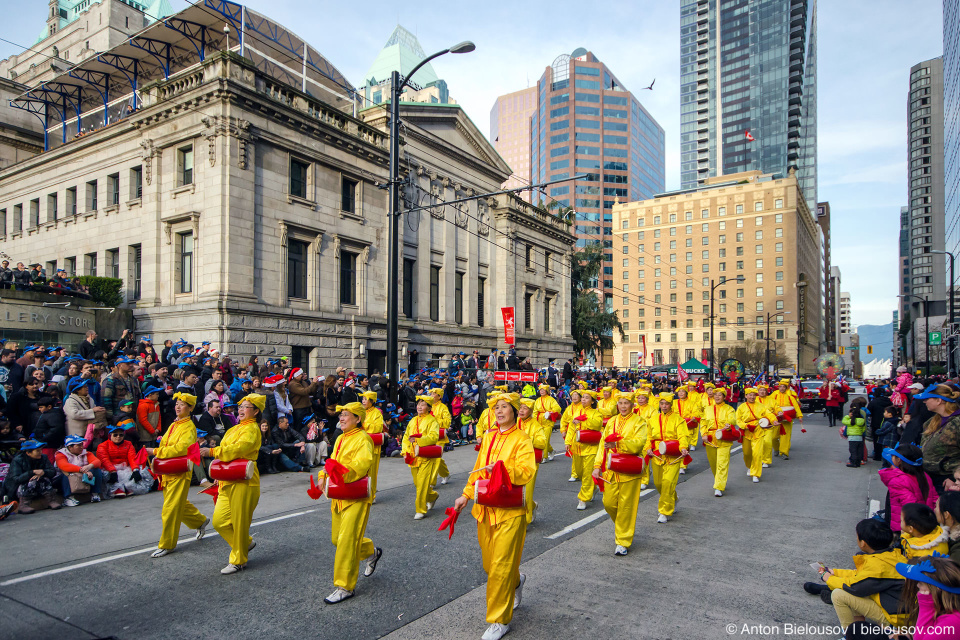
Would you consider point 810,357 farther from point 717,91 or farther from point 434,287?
point 434,287

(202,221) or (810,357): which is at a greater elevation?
(202,221)

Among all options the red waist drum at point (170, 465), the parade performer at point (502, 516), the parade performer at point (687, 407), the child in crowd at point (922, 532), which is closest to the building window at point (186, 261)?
the red waist drum at point (170, 465)

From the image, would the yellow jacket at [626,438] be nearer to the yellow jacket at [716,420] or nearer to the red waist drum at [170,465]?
the yellow jacket at [716,420]

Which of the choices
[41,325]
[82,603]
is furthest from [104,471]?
[41,325]

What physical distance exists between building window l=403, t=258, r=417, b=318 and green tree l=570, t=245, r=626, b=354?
1730cm

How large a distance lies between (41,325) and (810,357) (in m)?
128

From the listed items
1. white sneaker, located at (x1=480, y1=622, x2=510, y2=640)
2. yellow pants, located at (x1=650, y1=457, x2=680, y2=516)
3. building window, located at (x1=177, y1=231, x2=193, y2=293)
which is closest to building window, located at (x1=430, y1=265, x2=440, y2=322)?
building window, located at (x1=177, y1=231, x2=193, y2=293)

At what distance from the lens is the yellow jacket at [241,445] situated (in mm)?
6137

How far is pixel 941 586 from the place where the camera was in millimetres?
3094

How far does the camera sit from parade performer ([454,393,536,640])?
183 inches

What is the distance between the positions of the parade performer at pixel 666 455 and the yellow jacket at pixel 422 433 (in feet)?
10.1

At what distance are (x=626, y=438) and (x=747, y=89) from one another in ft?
509

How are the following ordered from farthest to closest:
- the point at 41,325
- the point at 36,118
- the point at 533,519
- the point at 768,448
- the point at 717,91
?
the point at 717,91 → the point at 36,118 → the point at 41,325 → the point at 768,448 → the point at 533,519

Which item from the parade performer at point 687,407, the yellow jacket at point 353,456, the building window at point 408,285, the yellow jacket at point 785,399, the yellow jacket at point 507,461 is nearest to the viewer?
the yellow jacket at point 507,461
